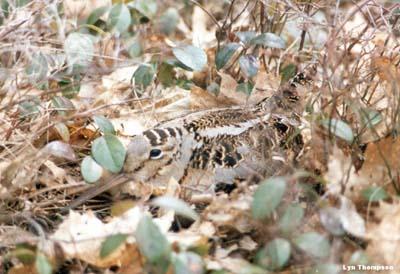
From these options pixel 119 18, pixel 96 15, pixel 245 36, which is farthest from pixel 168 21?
pixel 245 36

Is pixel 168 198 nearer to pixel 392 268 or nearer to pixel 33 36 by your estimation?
pixel 392 268

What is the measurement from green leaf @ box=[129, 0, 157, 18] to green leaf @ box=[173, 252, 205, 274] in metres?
1.70

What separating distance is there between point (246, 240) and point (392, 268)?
372 millimetres

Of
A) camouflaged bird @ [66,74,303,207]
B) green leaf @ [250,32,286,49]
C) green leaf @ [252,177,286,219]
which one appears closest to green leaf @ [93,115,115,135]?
camouflaged bird @ [66,74,303,207]

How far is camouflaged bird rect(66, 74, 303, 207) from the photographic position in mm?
2119

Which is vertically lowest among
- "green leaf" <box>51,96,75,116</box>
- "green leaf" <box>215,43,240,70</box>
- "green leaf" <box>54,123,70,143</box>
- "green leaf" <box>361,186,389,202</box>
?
"green leaf" <box>54,123,70,143</box>

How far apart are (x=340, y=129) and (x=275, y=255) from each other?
419 mm

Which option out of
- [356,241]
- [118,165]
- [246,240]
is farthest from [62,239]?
[356,241]

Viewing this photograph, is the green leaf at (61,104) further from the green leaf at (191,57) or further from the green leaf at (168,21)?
the green leaf at (168,21)

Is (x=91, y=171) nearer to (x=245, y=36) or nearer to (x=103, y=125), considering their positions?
(x=103, y=125)

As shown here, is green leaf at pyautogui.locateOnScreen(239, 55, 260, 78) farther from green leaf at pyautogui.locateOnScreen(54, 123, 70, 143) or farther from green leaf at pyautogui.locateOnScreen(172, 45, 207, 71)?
green leaf at pyautogui.locateOnScreen(54, 123, 70, 143)

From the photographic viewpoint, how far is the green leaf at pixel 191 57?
7.82ft

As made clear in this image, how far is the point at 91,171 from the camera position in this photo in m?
2.02

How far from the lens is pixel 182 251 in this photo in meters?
1.67
